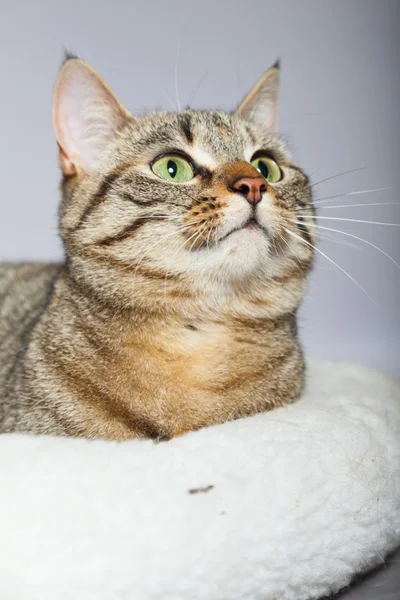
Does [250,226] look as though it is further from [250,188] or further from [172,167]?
[172,167]

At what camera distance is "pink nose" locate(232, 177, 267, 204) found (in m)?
1.37

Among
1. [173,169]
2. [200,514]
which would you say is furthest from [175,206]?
[200,514]

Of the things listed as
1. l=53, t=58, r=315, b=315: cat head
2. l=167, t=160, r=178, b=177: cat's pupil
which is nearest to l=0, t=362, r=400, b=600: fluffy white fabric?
l=53, t=58, r=315, b=315: cat head

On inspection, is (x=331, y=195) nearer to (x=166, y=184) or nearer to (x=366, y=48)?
(x=366, y=48)

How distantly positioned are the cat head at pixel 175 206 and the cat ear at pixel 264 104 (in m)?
0.14

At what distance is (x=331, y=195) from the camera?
1.71m

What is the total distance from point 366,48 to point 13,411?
1.18 meters

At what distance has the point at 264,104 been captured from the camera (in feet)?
6.27

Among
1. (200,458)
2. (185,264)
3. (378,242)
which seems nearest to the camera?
(200,458)

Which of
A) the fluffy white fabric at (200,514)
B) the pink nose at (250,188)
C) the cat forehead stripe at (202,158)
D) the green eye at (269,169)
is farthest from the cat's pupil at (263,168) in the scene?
the fluffy white fabric at (200,514)

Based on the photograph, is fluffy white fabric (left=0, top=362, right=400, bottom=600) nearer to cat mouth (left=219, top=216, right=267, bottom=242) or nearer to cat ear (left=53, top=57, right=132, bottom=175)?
cat mouth (left=219, top=216, right=267, bottom=242)

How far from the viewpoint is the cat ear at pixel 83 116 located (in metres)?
1.59

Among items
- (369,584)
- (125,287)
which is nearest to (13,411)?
(125,287)

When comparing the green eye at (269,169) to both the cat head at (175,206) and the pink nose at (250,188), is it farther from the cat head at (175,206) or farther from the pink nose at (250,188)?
the pink nose at (250,188)
